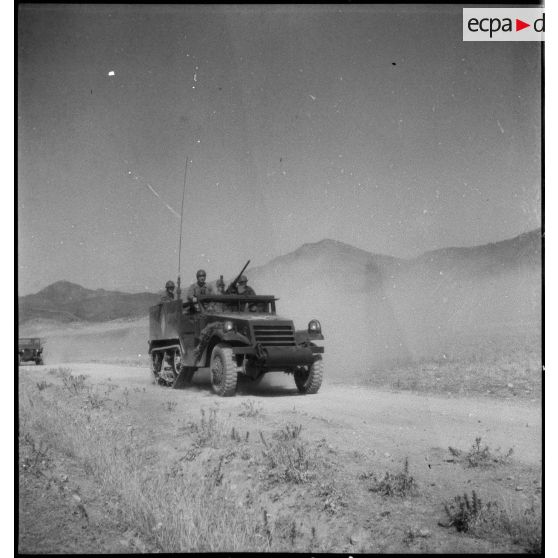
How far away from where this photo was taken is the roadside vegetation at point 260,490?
4.53 meters

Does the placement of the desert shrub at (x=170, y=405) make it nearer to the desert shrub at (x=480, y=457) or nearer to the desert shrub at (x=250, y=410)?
the desert shrub at (x=250, y=410)

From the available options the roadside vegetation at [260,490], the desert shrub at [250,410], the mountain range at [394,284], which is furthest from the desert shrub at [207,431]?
the mountain range at [394,284]

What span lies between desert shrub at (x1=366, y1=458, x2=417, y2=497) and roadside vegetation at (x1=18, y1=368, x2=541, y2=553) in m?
0.01

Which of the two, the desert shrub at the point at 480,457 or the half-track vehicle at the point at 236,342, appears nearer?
the desert shrub at the point at 480,457

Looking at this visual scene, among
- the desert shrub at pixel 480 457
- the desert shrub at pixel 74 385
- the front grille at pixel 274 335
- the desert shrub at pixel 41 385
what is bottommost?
the desert shrub at pixel 74 385

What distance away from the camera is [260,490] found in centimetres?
537

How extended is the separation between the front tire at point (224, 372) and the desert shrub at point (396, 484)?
462cm

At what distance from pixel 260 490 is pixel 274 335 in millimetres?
4644

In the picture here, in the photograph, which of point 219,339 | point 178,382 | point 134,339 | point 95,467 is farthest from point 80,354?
point 95,467

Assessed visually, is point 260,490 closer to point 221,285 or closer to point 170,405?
point 170,405

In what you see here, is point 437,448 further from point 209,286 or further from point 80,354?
point 80,354

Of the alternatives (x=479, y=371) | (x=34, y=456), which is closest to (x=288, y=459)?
(x=34, y=456)

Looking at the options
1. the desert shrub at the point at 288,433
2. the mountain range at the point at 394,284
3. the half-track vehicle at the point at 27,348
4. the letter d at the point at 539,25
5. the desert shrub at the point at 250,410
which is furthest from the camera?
the mountain range at the point at 394,284

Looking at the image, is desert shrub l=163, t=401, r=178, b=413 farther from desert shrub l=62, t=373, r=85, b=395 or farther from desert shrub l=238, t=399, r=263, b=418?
desert shrub l=62, t=373, r=85, b=395
